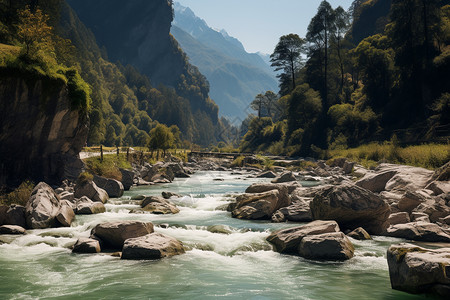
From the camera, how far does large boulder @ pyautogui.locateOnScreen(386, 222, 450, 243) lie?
13359 millimetres

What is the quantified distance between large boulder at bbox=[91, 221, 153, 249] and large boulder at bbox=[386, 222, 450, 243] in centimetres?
1004

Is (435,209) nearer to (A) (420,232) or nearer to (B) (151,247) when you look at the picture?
(A) (420,232)

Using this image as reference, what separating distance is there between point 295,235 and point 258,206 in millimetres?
5953

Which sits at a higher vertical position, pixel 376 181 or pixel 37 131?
pixel 37 131

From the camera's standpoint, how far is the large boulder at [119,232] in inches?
519

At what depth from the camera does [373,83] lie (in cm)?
6112

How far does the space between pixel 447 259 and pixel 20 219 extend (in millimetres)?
16571

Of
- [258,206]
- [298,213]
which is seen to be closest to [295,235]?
[298,213]

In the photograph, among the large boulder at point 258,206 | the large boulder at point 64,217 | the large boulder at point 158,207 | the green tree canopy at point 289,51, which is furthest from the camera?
the green tree canopy at point 289,51

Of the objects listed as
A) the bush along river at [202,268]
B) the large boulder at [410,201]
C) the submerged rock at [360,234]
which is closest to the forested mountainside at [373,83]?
the large boulder at [410,201]

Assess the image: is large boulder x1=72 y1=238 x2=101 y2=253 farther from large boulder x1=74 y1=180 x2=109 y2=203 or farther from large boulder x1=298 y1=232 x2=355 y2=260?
large boulder x1=74 y1=180 x2=109 y2=203

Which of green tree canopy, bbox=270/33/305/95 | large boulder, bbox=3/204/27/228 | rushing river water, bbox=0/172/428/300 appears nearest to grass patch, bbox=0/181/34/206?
large boulder, bbox=3/204/27/228

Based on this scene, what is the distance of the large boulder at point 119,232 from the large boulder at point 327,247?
5.97 metres

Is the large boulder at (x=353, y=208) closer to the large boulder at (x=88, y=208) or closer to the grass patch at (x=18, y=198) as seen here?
the large boulder at (x=88, y=208)
